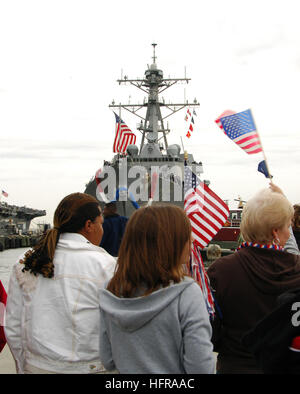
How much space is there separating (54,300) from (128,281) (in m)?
0.52

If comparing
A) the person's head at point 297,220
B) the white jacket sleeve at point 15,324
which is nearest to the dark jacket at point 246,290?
the white jacket sleeve at point 15,324

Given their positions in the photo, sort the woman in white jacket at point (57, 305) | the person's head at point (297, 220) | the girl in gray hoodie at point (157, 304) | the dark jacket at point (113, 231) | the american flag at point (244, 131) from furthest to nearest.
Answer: the dark jacket at point (113, 231) < the american flag at point (244, 131) < the person's head at point (297, 220) < the woman in white jacket at point (57, 305) < the girl in gray hoodie at point (157, 304)

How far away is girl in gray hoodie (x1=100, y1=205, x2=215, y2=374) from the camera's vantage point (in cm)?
172

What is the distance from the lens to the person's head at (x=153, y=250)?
5.87 feet

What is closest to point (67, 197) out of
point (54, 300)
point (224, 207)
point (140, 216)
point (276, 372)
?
point (54, 300)

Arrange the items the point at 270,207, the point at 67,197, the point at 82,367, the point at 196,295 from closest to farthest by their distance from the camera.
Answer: the point at 196,295
the point at 82,367
the point at 270,207
the point at 67,197

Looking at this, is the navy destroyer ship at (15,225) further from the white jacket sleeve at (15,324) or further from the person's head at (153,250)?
the person's head at (153,250)

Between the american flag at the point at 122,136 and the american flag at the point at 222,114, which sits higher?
the american flag at the point at 122,136

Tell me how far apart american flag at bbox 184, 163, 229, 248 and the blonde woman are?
1591 mm

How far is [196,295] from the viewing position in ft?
5.71

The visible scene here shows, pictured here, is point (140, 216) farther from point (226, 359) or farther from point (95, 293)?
point (226, 359)

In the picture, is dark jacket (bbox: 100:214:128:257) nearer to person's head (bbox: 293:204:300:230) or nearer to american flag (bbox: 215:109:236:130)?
american flag (bbox: 215:109:236:130)

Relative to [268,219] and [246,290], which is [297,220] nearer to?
[268,219]

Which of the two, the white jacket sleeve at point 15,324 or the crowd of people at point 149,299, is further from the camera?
the white jacket sleeve at point 15,324
